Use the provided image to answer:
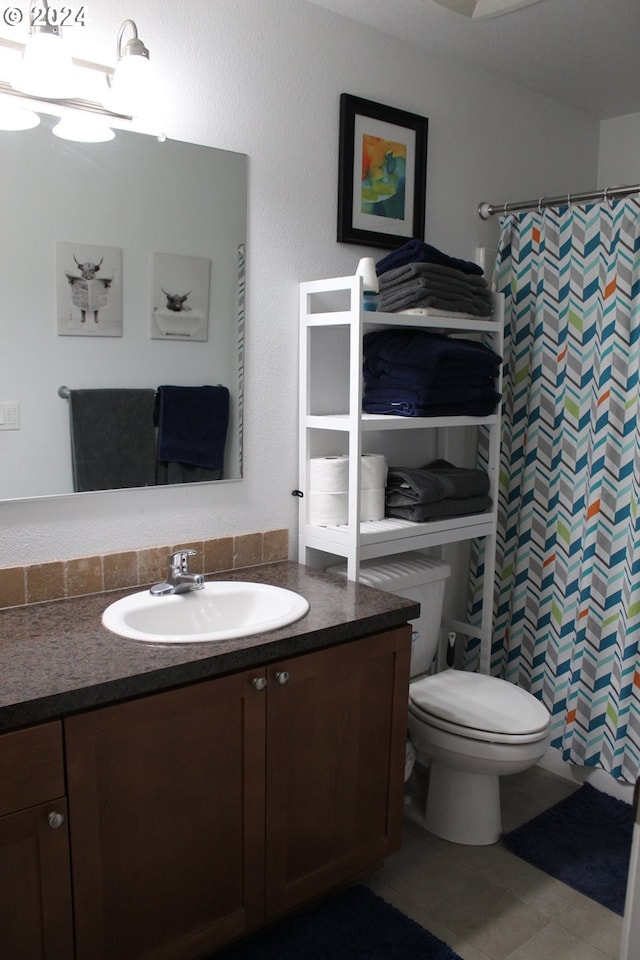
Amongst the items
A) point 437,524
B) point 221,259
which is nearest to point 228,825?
point 437,524

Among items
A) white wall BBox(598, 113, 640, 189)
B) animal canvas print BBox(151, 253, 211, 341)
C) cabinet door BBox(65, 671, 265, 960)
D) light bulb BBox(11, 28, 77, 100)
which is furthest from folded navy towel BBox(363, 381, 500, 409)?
white wall BBox(598, 113, 640, 189)

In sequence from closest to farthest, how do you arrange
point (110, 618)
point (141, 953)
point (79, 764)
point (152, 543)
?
1. point (79, 764)
2. point (141, 953)
3. point (110, 618)
4. point (152, 543)

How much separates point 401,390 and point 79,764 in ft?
4.37

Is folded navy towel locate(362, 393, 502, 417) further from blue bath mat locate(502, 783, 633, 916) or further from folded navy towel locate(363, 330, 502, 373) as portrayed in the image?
blue bath mat locate(502, 783, 633, 916)

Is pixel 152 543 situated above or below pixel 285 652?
above

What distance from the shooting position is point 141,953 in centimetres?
155

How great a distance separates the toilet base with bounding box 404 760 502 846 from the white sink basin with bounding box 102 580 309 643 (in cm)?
75

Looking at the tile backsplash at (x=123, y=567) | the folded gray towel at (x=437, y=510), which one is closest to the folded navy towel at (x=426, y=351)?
the folded gray towel at (x=437, y=510)

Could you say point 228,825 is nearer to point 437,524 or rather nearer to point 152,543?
point 152,543

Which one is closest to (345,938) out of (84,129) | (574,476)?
(574,476)

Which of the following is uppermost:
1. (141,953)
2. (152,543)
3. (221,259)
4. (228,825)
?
(221,259)

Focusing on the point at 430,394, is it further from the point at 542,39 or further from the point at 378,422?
the point at 542,39

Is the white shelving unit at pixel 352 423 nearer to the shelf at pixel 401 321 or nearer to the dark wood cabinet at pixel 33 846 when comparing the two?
the shelf at pixel 401 321

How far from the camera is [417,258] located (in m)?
2.22
